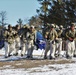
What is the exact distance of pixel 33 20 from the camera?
278 ft

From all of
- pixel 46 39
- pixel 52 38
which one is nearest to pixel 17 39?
pixel 46 39

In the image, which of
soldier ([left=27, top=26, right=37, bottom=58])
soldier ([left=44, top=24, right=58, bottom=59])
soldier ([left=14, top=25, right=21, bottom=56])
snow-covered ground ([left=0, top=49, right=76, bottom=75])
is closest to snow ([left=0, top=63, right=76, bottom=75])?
snow-covered ground ([left=0, top=49, right=76, bottom=75])

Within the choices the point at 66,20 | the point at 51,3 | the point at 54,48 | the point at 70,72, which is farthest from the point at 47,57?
the point at 51,3

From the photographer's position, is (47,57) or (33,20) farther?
(33,20)

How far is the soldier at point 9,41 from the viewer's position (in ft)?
78.2

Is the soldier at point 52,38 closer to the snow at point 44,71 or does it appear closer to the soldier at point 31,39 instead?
the soldier at point 31,39

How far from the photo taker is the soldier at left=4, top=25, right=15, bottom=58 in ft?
78.2

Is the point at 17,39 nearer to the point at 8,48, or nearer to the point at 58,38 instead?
the point at 8,48

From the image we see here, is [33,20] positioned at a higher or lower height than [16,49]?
higher

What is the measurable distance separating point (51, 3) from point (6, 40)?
88.0 feet

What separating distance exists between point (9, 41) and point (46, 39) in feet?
11.2

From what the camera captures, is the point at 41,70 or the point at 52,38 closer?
the point at 41,70

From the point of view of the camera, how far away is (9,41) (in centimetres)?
2411

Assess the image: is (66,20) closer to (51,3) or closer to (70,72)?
(51,3)
